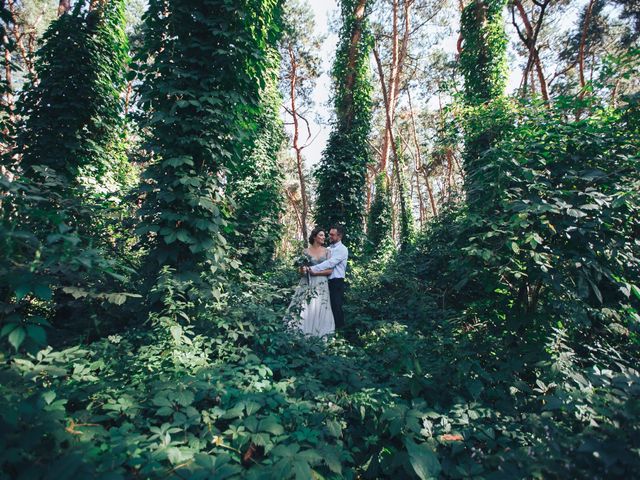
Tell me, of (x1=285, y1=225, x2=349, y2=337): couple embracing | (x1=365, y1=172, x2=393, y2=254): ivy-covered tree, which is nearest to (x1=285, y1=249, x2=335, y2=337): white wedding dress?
(x1=285, y1=225, x2=349, y2=337): couple embracing

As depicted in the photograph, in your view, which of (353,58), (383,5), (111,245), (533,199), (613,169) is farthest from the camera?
(383,5)

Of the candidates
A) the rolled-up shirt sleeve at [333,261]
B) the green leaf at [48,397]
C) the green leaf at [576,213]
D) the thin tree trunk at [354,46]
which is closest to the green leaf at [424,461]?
the green leaf at [48,397]

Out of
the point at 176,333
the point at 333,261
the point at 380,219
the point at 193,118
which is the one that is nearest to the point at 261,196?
the point at 333,261

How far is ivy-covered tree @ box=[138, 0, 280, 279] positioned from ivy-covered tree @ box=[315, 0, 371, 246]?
4980 mm

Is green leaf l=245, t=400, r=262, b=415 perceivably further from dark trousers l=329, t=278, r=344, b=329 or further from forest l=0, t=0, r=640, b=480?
dark trousers l=329, t=278, r=344, b=329

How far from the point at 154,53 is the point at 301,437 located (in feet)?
14.4

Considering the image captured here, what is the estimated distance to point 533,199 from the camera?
2568mm

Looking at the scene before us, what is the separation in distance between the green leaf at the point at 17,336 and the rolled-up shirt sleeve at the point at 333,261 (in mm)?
3737

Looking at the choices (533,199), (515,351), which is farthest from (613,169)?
(515,351)

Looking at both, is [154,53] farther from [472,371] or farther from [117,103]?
[472,371]

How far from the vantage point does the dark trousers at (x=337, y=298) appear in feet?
17.4

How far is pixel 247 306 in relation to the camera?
3.50 meters

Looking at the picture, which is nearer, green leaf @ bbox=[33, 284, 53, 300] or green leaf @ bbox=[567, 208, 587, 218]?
green leaf @ bbox=[33, 284, 53, 300]

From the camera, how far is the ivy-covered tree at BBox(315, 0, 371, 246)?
28.5 ft
